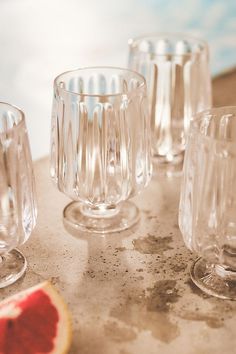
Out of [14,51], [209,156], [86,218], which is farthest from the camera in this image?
[14,51]

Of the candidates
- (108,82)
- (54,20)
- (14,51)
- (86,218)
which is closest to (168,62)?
(108,82)

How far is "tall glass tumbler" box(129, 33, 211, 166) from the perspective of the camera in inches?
37.0

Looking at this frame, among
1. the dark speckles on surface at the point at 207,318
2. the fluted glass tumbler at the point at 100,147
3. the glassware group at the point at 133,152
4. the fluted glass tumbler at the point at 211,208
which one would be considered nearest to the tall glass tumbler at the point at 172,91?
the glassware group at the point at 133,152

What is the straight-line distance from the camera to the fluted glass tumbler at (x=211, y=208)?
66 centimetres

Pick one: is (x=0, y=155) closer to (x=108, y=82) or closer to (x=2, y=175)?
(x=2, y=175)

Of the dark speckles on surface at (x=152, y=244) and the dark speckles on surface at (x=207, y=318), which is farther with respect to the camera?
the dark speckles on surface at (x=152, y=244)

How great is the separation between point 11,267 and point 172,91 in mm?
346

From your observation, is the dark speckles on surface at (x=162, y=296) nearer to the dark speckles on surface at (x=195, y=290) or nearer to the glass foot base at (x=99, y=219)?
the dark speckles on surface at (x=195, y=290)

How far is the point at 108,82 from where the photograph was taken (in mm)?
867

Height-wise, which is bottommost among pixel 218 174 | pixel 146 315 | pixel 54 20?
pixel 146 315

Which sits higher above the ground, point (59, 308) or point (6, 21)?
point (6, 21)

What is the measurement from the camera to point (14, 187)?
2.25 ft

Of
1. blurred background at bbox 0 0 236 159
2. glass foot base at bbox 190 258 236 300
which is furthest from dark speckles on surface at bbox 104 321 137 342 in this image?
blurred background at bbox 0 0 236 159

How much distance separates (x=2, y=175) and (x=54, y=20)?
114 centimetres
